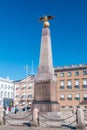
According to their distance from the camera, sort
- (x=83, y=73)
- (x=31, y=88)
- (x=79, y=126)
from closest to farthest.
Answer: (x=79, y=126)
(x=83, y=73)
(x=31, y=88)

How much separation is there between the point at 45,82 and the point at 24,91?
160ft

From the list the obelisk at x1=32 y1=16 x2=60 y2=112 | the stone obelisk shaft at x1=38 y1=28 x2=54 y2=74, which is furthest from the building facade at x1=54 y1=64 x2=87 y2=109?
the obelisk at x1=32 y1=16 x2=60 y2=112

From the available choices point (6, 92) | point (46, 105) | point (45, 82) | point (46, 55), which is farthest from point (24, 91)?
point (46, 105)

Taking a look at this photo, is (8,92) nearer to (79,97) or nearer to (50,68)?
(79,97)

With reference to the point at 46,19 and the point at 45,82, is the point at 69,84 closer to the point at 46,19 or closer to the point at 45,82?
the point at 46,19

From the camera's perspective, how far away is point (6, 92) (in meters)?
65.5

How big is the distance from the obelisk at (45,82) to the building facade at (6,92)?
44700mm

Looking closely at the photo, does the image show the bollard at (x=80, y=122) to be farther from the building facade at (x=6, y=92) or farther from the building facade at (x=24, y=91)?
the building facade at (x=24, y=91)

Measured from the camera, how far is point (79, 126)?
13.3m

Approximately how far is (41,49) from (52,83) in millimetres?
3723

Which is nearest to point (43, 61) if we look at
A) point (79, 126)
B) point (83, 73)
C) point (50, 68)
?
point (50, 68)

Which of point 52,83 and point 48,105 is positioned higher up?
point 52,83

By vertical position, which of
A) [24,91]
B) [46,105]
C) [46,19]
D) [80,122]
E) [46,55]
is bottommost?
[80,122]

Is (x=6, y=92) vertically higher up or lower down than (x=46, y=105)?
higher up
